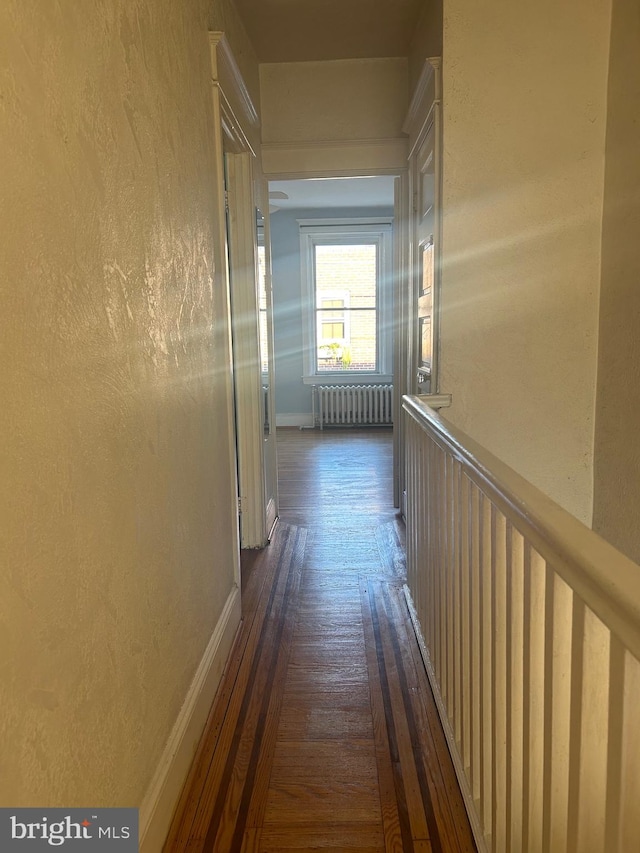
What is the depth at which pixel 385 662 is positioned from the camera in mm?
2373

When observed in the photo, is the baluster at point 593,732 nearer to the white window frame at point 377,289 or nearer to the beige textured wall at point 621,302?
the beige textured wall at point 621,302

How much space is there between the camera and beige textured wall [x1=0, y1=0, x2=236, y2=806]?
0.90m

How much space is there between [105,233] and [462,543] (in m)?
1.07

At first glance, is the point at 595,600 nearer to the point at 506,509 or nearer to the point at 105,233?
the point at 506,509

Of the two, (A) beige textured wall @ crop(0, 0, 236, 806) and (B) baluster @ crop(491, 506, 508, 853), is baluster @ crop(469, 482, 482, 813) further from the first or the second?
(A) beige textured wall @ crop(0, 0, 236, 806)

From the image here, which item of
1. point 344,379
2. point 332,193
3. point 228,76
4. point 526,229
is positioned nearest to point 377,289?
point 344,379

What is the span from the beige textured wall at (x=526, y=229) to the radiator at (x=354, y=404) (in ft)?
16.6

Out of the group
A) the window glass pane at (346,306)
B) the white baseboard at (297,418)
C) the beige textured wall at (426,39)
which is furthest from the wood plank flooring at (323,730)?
the window glass pane at (346,306)

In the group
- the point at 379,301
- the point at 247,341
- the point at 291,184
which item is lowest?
the point at 247,341

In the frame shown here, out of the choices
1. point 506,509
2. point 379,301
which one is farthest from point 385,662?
point 379,301

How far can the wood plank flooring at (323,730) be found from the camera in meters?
1.58

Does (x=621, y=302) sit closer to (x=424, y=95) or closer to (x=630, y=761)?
(x=424, y=95)

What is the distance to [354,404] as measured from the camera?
313 inches

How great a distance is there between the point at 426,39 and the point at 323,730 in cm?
315
